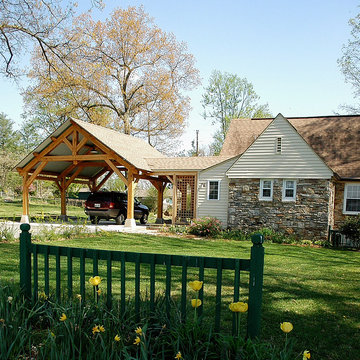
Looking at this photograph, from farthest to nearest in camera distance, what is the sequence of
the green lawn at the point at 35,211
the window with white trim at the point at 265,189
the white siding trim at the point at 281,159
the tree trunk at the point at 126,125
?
the tree trunk at the point at 126,125
the green lawn at the point at 35,211
the window with white trim at the point at 265,189
the white siding trim at the point at 281,159

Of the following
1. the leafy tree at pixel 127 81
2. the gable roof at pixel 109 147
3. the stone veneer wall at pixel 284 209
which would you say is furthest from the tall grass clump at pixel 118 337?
the leafy tree at pixel 127 81

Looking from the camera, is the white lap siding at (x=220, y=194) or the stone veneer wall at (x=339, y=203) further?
the white lap siding at (x=220, y=194)

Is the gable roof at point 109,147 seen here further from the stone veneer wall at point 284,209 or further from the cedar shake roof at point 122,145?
the stone veneer wall at point 284,209

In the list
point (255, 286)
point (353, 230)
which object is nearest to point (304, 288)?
point (255, 286)

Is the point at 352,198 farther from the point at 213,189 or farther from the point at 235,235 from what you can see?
the point at 213,189

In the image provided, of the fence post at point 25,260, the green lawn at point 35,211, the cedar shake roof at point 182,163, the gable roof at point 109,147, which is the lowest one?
the green lawn at point 35,211

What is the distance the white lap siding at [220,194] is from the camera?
17.2 meters

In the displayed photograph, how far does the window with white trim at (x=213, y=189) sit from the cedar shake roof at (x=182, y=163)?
87cm

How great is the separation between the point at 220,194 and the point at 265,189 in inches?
93.5

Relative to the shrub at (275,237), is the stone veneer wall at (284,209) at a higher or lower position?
higher

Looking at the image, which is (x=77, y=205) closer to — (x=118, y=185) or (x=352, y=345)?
(x=118, y=185)

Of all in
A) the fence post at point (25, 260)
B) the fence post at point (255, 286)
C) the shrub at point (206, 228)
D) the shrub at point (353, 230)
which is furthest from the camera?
the shrub at point (206, 228)

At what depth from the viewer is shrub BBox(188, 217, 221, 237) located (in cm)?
1526

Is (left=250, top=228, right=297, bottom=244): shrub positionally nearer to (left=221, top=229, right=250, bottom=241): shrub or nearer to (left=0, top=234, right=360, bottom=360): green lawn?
(left=221, top=229, right=250, bottom=241): shrub
